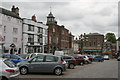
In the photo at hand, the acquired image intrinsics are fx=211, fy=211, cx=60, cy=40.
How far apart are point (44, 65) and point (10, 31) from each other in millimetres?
31915

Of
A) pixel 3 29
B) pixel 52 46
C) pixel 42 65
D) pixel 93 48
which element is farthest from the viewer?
pixel 93 48

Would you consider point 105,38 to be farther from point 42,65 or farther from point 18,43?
point 42,65

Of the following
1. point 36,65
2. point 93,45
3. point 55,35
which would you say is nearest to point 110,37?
point 93,45

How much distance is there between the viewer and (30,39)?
5366 centimetres

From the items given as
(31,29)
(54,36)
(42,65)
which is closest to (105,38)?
(54,36)

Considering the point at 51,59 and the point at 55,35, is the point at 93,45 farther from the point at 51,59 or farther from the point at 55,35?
the point at 51,59

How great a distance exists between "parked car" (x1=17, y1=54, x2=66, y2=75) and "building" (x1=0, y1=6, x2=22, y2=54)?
25537 millimetres

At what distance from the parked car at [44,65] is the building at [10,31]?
25537mm

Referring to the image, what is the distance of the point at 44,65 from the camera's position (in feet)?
53.9

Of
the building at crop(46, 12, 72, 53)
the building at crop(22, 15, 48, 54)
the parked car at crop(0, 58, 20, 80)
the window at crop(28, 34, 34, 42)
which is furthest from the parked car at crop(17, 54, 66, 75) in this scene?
the building at crop(46, 12, 72, 53)

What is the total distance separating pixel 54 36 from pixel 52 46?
381 centimetres

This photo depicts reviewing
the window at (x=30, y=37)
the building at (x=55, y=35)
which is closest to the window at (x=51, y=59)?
the window at (x=30, y=37)

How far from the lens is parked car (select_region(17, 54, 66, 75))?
54.1 feet

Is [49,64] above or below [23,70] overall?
above
